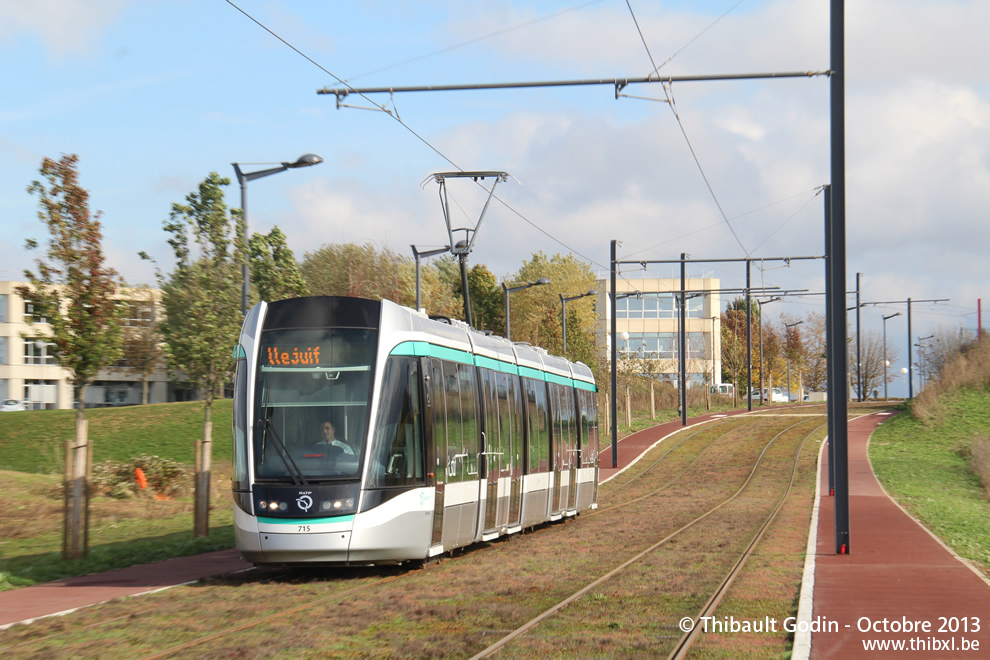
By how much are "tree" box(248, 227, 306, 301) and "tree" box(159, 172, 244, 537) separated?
2.51 feet

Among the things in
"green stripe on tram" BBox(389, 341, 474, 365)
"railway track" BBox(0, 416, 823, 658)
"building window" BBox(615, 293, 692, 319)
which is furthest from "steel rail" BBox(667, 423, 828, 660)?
"building window" BBox(615, 293, 692, 319)

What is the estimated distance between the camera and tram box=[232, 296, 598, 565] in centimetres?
1216

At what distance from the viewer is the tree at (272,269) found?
63.3 feet

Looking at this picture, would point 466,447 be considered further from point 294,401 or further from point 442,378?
point 294,401

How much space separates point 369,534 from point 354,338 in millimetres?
2390

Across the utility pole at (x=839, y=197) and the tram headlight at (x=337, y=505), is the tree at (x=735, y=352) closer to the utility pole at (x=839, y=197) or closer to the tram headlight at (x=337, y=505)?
the utility pole at (x=839, y=197)

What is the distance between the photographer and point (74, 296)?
1438 cm

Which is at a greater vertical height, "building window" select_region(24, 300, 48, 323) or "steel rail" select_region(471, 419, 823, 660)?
"building window" select_region(24, 300, 48, 323)

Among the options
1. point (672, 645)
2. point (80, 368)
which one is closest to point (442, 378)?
point (80, 368)

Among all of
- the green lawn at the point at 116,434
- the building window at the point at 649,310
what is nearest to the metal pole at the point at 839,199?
the green lawn at the point at 116,434

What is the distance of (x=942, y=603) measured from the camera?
10883mm

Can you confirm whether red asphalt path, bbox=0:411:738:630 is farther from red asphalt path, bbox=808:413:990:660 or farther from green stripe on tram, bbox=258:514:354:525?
red asphalt path, bbox=808:413:990:660

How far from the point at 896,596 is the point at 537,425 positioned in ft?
28.3

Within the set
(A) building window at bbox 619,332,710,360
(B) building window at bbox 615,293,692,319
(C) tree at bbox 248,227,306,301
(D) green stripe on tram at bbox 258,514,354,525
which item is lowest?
(D) green stripe on tram at bbox 258,514,354,525
